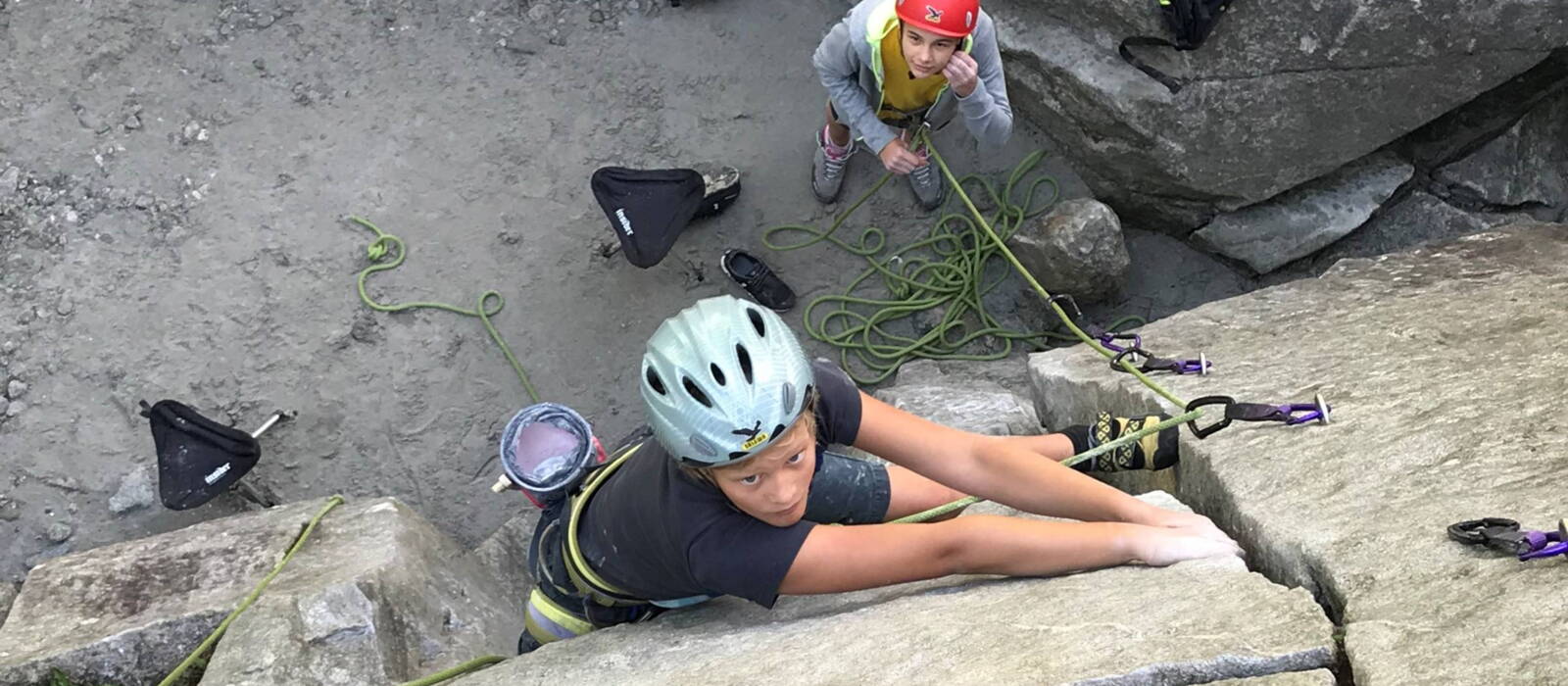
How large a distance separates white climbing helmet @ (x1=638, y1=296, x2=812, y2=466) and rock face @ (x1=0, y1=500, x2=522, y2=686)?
1.52 m

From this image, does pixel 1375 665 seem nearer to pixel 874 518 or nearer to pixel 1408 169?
pixel 874 518

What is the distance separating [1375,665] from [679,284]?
3.80m

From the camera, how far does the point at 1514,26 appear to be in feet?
13.9

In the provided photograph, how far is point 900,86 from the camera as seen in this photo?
4543 millimetres

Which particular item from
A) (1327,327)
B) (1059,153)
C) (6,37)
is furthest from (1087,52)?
(6,37)

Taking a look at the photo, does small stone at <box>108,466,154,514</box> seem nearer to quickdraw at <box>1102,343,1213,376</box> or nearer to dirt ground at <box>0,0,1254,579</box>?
dirt ground at <box>0,0,1254,579</box>

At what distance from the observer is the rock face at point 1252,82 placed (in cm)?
430

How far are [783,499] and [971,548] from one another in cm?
43

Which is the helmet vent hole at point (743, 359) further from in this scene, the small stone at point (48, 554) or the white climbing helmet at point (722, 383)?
the small stone at point (48, 554)

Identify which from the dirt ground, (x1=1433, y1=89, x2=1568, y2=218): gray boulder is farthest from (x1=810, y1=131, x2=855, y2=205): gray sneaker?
(x1=1433, y1=89, x2=1568, y2=218): gray boulder

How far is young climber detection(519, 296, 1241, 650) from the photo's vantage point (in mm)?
2410

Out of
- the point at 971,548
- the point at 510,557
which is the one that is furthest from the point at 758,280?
the point at 971,548

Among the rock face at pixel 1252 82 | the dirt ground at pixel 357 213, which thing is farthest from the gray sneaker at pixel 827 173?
the rock face at pixel 1252 82

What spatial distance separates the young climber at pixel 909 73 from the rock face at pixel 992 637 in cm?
176
